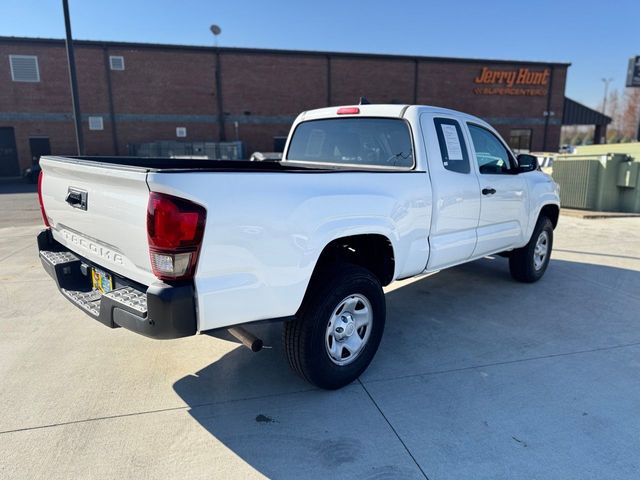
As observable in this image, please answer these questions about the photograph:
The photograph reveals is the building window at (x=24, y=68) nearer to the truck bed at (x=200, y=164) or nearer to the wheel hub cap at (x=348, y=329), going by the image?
the truck bed at (x=200, y=164)

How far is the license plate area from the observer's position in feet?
9.58

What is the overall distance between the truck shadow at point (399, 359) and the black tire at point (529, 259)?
0.42ft

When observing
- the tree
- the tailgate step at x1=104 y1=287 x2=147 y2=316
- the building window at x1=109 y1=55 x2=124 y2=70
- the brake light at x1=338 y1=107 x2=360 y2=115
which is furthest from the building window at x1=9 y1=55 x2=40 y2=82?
the tree

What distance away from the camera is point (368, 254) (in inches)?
148

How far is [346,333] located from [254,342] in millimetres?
768

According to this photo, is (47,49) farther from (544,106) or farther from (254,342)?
(544,106)

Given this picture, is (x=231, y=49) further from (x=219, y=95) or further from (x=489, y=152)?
(x=489, y=152)

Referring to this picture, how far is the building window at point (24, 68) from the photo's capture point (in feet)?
86.0

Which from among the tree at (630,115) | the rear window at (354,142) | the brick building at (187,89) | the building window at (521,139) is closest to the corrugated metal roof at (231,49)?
the brick building at (187,89)

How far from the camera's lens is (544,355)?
151 inches

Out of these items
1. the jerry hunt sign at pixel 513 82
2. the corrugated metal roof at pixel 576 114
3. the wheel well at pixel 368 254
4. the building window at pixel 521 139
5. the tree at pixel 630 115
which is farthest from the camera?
the tree at pixel 630 115

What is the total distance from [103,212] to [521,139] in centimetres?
3712

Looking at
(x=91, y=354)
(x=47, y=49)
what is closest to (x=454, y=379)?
(x=91, y=354)

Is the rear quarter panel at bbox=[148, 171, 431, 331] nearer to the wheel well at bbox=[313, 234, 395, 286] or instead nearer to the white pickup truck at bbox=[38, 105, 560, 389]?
the white pickup truck at bbox=[38, 105, 560, 389]
